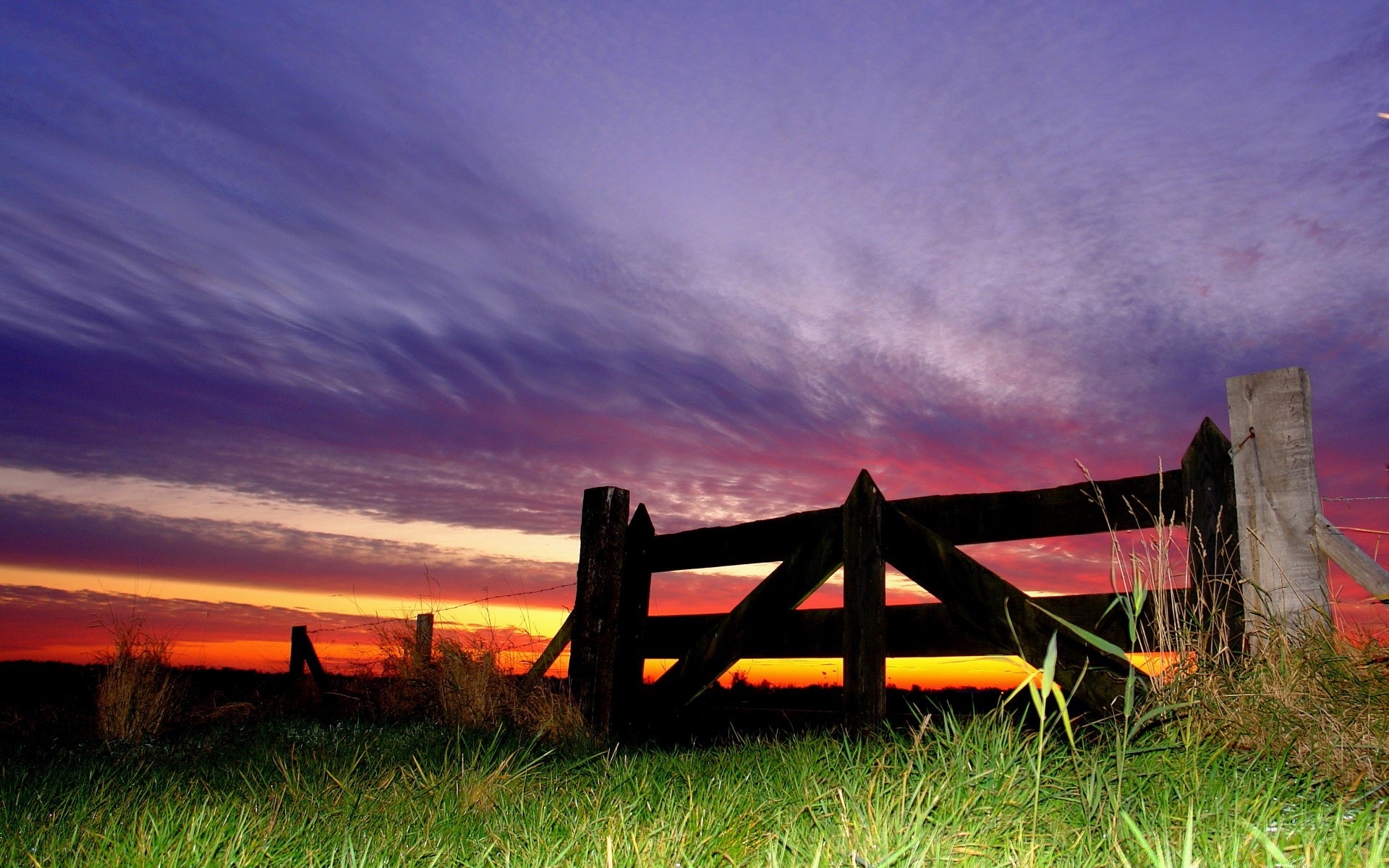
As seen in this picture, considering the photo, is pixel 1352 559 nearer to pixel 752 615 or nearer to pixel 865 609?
pixel 865 609

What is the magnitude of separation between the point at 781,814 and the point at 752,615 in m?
2.41

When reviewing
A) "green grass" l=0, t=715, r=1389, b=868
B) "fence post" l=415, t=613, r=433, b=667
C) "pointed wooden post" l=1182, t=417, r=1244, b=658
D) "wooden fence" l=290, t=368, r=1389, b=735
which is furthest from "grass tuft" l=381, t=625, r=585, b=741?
"pointed wooden post" l=1182, t=417, r=1244, b=658

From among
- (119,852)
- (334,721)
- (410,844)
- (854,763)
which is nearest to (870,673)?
(854,763)

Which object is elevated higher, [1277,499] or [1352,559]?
[1277,499]

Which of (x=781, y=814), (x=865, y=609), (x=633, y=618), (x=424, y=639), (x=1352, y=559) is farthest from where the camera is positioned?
(x=424, y=639)

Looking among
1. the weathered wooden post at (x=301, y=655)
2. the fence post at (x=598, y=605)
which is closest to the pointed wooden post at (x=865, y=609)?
the fence post at (x=598, y=605)

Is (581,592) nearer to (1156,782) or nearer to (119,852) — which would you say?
(119,852)

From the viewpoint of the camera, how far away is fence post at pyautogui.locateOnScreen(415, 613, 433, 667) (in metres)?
8.04

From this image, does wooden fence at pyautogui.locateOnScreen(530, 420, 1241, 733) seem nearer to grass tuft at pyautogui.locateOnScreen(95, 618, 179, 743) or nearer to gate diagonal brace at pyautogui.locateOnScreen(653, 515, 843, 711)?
gate diagonal brace at pyautogui.locateOnScreen(653, 515, 843, 711)

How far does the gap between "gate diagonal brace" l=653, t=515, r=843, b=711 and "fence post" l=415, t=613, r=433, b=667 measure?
3.62m

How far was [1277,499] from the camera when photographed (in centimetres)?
393

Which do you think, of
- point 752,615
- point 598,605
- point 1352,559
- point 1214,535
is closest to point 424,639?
point 598,605

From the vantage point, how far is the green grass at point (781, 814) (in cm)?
206

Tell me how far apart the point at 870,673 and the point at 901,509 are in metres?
0.88
